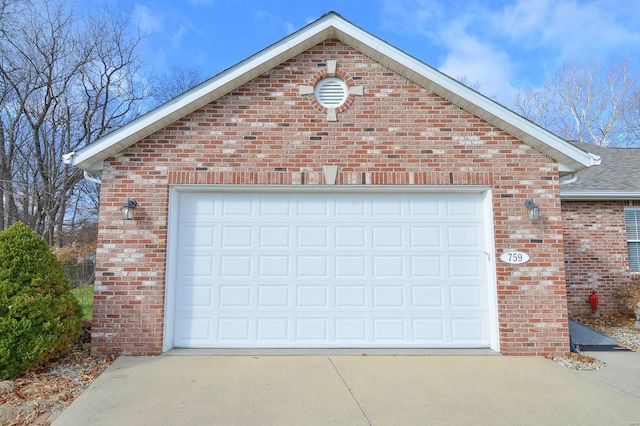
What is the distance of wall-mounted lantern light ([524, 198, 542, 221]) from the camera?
6.18m

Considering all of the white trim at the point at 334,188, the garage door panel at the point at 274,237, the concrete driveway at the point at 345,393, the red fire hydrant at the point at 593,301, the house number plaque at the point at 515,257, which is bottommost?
the concrete driveway at the point at 345,393

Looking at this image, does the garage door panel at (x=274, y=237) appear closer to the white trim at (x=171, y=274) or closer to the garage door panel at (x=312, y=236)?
the garage door panel at (x=312, y=236)

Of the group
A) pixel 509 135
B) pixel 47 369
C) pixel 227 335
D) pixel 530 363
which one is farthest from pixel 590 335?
pixel 47 369

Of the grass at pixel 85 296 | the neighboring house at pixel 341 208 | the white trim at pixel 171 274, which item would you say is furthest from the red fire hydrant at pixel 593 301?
the grass at pixel 85 296

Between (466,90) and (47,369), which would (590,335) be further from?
(47,369)

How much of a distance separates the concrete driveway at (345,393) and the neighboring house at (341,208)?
66 centimetres

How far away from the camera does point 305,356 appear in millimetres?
5926

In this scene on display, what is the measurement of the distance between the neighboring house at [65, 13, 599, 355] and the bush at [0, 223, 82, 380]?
82cm

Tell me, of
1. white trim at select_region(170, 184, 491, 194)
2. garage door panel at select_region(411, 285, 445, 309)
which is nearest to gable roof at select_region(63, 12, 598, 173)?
white trim at select_region(170, 184, 491, 194)

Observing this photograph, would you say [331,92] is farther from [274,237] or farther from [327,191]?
[274,237]

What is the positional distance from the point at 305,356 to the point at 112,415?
8.89 ft

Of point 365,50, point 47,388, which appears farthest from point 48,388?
point 365,50

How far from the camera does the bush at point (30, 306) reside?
4961 mm

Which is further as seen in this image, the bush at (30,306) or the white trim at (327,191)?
the white trim at (327,191)
